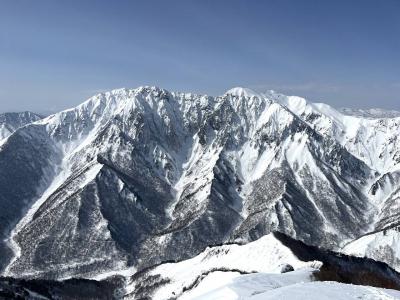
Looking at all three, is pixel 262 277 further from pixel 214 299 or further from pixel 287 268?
pixel 287 268

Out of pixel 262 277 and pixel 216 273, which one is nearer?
pixel 262 277

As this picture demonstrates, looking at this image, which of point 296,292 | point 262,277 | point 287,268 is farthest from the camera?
point 287,268

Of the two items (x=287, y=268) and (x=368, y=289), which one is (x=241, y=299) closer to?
(x=368, y=289)

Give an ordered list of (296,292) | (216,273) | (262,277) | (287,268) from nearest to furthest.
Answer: (296,292)
(262,277)
(287,268)
(216,273)

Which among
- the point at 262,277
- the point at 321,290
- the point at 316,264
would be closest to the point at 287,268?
the point at 316,264

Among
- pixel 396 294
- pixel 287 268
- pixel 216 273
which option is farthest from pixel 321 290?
pixel 216 273

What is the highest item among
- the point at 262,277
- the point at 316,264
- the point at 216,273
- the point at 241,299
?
the point at 241,299

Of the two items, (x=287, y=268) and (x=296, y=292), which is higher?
(x=296, y=292)

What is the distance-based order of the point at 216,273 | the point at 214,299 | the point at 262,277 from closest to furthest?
the point at 214,299
the point at 262,277
the point at 216,273

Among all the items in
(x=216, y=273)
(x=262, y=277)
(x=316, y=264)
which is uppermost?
(x=262, y=277)
